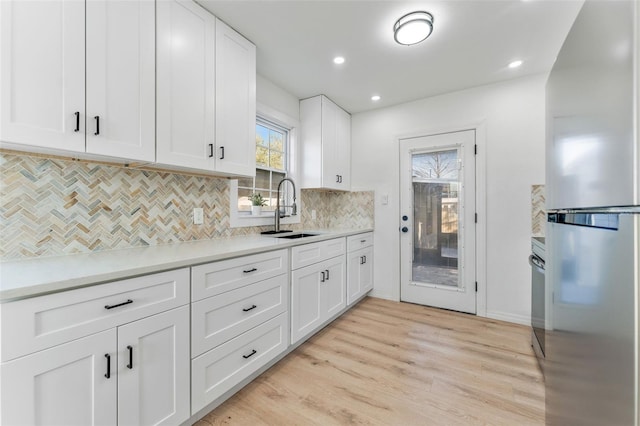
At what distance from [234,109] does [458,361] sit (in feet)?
8.62

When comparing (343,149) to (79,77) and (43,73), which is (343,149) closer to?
(79,77)

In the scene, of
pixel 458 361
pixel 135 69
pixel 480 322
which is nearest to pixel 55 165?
pixel 135 69

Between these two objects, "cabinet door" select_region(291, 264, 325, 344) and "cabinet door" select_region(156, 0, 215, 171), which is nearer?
"cabinet door" select_region(156, 0, 215, 171)

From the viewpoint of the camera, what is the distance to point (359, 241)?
3.20m

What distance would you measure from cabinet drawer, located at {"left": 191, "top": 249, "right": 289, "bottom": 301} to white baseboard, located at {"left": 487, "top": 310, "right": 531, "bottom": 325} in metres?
2.41

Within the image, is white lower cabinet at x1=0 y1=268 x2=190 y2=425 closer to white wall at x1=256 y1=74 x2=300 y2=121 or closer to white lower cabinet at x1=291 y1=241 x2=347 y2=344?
white lower cabinet at x1=291 y1=241 x2=347 y2=344

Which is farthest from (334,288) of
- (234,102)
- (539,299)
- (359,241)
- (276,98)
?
(276,98)

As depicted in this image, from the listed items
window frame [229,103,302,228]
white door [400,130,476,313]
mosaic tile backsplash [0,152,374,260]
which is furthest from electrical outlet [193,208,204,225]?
white door [400,130,476,313]

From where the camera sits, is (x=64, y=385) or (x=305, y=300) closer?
(x=64, y=385)

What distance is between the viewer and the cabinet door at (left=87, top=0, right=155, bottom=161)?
1.26 metres

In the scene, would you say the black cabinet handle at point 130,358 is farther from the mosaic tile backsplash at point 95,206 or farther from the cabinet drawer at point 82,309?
the mosaic tile backsplash at point 95,206

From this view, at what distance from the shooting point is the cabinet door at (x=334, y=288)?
252 centimetres

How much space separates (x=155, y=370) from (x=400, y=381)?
59.8 inches

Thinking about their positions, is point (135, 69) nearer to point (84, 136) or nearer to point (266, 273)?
point (84, 136)
